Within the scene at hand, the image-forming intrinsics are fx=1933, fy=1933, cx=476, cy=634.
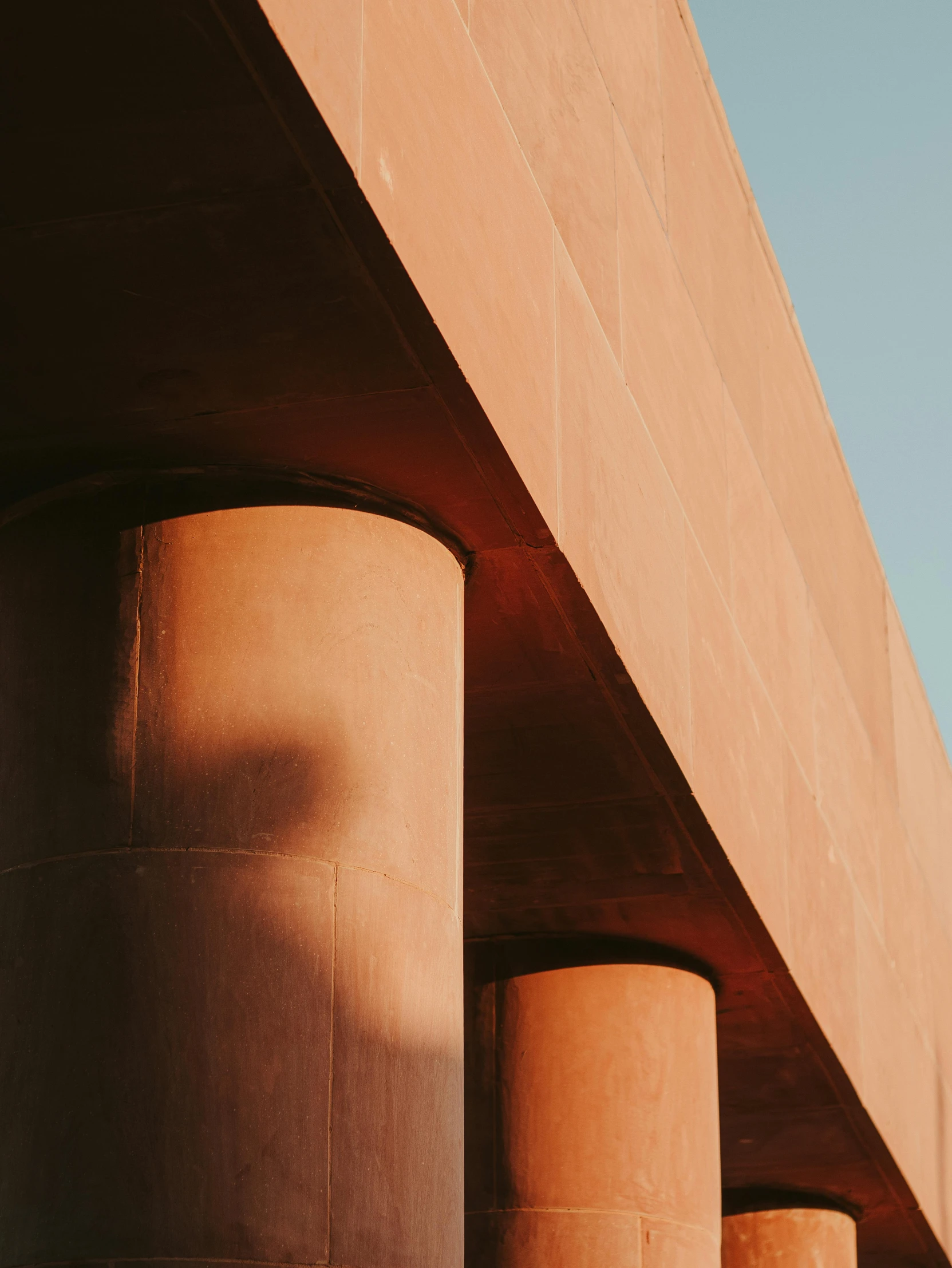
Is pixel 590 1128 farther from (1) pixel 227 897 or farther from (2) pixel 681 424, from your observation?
(1) pixel 227 897

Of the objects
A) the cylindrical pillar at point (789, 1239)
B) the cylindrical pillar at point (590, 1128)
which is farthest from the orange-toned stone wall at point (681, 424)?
the cylindrical pillar at point (590, 1128)

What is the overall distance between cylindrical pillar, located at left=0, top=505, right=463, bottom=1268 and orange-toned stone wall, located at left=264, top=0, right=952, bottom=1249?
1.20 m

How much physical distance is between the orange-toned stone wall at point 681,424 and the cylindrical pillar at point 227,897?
3.95 ft

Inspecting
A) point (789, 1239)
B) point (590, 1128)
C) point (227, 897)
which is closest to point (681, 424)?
point (590, 1128)

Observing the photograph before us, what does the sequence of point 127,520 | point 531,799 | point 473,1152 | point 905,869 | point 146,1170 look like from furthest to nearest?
point 905,869 < point 473,1152 < point 531,799 < point 127,520 < point 146,1170

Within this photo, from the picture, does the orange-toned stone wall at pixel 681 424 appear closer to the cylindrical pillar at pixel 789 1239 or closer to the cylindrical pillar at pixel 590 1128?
the cylindrical pillar at pixel 789 1239

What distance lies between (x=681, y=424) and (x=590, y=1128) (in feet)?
14.2

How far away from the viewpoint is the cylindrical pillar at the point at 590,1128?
11.8 m

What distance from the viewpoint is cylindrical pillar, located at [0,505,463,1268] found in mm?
6527

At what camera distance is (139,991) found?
22.0ft

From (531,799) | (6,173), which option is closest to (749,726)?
(531,799)

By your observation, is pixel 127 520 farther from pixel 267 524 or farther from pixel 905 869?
pixel 905 869

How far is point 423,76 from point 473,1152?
7129mm

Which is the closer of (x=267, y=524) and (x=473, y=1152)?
(x=267, y=524)
